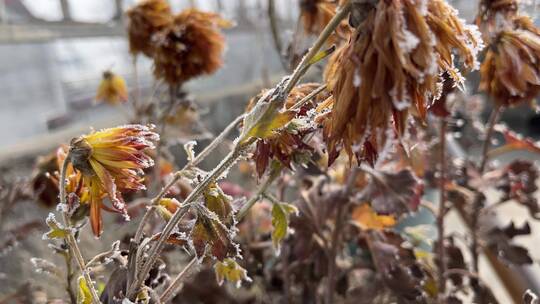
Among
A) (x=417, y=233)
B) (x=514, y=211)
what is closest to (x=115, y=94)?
(x=417, y=233)

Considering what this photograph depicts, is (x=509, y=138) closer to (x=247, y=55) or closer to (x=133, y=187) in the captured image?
(x=133, y=187)

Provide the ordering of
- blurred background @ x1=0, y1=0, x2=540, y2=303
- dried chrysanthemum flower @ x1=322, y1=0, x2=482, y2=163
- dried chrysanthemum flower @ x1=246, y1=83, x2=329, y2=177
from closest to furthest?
dried chrysanthemum flower @ x1=322, y1=0, x2=482, y2=163 → dried chrysanthemum flower @ x1=246, y1=83, x2=329, y2=177 → blurred background @ x1=0, y1=0, x2=540, y2=303

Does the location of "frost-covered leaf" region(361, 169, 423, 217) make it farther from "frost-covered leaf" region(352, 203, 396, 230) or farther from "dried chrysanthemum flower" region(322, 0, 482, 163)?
"dried chrysanthemum flower" region(322, 0, 482, 163)

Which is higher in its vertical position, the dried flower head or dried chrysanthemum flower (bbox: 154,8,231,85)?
the dried flower head

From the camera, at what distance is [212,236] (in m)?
0.28

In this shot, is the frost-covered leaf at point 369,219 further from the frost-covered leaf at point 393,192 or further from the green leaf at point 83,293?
the green leaf at point 83,293

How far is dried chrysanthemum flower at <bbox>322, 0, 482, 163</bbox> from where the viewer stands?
0.65 feet

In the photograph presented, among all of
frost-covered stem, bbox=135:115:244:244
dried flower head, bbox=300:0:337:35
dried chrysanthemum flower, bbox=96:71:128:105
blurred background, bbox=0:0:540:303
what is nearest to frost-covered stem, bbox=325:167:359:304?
dried flower head, bbox=300:0:337:35

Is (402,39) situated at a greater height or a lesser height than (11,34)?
greater

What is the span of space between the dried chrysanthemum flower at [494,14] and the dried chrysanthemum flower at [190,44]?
24 centimetres

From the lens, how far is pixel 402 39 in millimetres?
195

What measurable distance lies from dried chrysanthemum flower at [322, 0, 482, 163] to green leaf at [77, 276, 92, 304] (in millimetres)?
168

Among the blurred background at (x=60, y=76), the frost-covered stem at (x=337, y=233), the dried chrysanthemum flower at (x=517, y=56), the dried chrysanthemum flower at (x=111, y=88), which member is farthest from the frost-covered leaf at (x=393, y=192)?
the blurred background at (x=60, y=76)

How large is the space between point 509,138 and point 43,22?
45.4 inches
